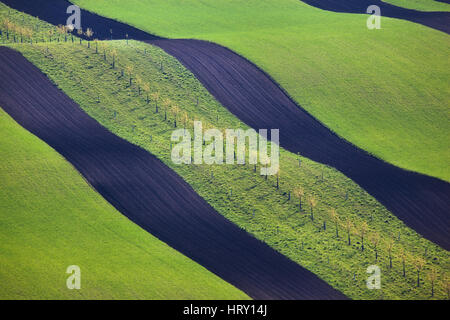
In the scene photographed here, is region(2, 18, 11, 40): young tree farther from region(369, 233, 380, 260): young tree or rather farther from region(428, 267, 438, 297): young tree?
region(428, 267, 438, 297): young tree

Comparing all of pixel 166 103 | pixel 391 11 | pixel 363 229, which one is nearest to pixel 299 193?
pixel 363 229

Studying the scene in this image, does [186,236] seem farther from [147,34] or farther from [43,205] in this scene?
[147,34]

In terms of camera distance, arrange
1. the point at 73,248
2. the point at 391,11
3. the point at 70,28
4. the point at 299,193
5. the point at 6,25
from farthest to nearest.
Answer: the point at 391,11 < the point at 70,28 < the point at 6,25 < the point at 299,193 < the point at 73,248

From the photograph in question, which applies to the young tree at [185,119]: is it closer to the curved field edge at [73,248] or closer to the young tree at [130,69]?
the young tree at [130,69]

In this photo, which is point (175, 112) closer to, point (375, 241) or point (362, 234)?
point (362, 234)

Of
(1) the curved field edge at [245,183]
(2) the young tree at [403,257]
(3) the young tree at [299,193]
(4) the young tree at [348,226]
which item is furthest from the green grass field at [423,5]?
(2) the young tree at [403,257]

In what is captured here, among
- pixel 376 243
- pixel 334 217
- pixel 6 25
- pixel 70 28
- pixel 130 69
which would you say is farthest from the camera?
pixel 70 28
